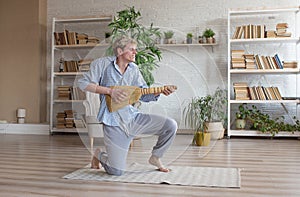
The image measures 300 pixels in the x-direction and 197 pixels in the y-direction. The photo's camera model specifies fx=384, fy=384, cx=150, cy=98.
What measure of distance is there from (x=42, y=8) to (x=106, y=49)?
3925mm

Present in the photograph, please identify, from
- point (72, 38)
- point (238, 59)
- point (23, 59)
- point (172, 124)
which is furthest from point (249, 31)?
point (23, 59)

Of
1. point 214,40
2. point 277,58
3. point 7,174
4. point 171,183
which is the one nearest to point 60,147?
point 7,174

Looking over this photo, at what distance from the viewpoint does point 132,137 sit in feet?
8.29

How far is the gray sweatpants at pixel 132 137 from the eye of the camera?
2.48 meters

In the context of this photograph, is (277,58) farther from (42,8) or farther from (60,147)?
(42,8)

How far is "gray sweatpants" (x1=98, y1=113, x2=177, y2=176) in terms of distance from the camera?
8.13 feet

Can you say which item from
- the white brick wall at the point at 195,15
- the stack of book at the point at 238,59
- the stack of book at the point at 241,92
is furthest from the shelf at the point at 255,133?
the stack of book at the point at 238,59

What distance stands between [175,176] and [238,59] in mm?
3000

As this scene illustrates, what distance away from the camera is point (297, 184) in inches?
91.4

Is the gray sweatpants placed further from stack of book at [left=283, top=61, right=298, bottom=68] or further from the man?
stack of book at [left=283, top=61, right=298, bottom=68]

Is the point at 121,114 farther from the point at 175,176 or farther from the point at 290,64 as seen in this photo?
the point at 290,64

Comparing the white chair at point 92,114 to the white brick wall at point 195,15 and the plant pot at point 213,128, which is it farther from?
the white brick wall at point 195,15

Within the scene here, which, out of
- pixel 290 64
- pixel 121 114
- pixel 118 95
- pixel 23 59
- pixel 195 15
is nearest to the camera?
pixel 118 95

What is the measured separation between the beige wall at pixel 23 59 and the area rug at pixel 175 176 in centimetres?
355
